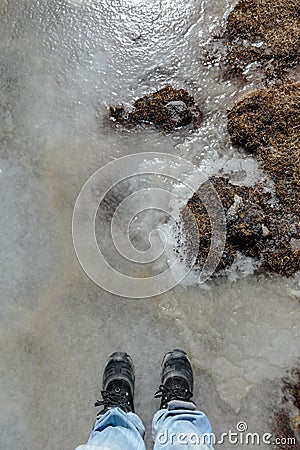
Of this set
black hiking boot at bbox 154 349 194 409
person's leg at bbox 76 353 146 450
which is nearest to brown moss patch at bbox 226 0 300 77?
black hiking boot at bbox 154 349 194 409

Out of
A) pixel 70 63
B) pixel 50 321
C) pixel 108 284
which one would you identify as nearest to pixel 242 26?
pixel 70 63

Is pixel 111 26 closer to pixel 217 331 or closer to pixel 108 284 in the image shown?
pixel 108 284

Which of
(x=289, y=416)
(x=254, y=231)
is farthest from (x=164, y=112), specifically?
(x=289, y=416)

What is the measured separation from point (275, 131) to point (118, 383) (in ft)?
4.11

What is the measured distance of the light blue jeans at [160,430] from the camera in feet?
4.79

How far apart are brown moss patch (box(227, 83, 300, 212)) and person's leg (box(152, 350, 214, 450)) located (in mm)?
824

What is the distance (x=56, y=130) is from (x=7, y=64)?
1.43 feet

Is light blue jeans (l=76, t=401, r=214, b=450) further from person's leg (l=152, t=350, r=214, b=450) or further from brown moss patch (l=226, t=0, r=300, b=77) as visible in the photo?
brown moss patch (l=226, t=0, r=300, b=77)

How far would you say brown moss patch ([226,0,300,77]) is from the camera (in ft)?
6.83

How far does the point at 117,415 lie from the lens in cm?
159

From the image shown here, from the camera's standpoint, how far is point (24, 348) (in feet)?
6.11

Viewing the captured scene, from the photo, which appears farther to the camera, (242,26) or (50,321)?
(242,26)

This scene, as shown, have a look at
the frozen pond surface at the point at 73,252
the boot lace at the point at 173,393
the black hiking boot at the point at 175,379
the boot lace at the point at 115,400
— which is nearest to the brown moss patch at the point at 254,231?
the frozen pond surface at the point at 73,252

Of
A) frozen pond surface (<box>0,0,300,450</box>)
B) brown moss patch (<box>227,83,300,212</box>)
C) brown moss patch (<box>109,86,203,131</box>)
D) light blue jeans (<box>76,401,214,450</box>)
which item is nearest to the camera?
light blue jeans (<box>76,401,214,450</box>)
